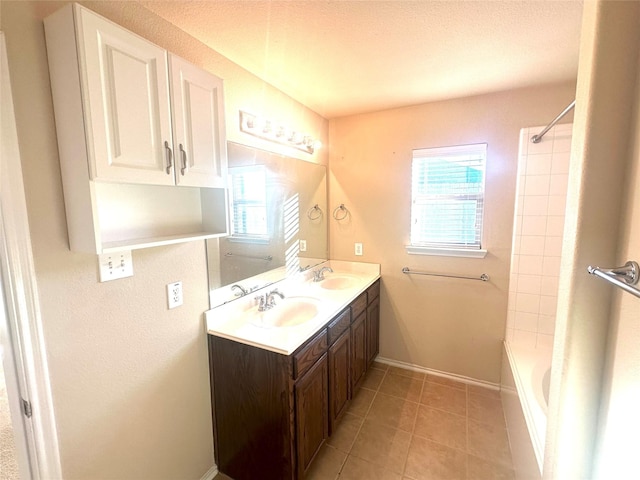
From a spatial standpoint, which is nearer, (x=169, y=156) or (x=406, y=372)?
(x=169, y=156)

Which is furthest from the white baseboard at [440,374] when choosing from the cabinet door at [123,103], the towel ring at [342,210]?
the cabinet door at [123,103]

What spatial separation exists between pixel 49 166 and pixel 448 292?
265 centimetres

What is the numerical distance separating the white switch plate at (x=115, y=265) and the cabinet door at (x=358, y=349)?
4.85 ft

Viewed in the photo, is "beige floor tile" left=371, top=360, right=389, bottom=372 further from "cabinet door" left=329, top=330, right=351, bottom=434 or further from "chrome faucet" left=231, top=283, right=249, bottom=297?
"chrome faucet" left=231, top=283, right=249, bottom=297

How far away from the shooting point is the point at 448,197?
2.49 meters

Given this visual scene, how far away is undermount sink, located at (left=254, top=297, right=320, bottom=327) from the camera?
1.87m

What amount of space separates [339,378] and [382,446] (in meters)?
0.50

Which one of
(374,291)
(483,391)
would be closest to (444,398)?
(483,391)

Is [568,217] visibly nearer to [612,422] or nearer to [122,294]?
[612,422]

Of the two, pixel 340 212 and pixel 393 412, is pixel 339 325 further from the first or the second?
pixel 340 212

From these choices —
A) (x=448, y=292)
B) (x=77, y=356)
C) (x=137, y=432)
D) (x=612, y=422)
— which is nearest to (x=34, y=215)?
(x=77, y=356)

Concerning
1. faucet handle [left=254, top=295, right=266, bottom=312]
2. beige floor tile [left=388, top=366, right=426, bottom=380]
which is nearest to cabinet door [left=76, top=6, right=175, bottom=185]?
faucet handle [left=254, top=295, right=266, bottom=312]

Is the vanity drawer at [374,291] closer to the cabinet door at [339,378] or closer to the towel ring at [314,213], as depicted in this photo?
the cabinet door at [339,378]

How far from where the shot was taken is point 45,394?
1.03 m
